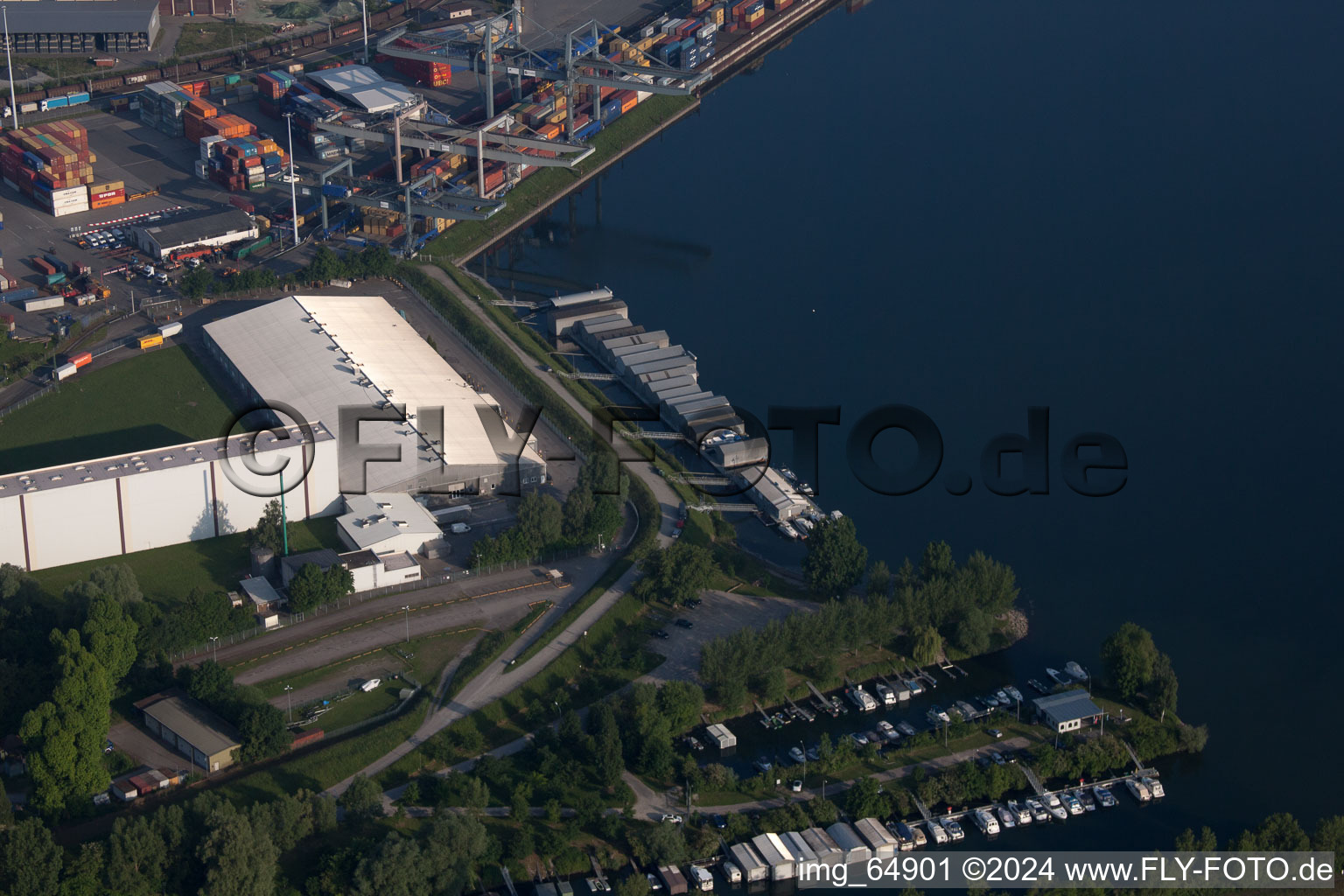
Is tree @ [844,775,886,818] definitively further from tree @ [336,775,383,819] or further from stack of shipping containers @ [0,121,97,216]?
stack of shipping containers @ [0,121,97,216]

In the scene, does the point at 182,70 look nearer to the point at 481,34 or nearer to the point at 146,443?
the point at 481,34

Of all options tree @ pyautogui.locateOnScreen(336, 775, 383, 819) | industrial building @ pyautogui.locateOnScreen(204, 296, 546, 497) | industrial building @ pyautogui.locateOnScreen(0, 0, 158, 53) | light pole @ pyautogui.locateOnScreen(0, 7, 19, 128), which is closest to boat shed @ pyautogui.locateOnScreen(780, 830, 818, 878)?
tree @ pyautogui.locateOnScreen(336, 775, 383, 819)

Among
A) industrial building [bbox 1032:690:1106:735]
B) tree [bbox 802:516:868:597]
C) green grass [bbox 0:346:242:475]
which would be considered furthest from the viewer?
green grass [bbox 0:346:242:475]

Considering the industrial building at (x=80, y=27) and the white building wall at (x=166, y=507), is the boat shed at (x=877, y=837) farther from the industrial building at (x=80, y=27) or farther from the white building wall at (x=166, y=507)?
the industrial building at (x=80, y=27)

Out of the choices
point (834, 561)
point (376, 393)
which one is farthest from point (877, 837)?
point (376, 393)

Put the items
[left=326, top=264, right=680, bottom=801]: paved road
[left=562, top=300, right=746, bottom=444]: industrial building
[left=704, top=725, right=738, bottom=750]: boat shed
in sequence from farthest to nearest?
1. [left=562, top=300, right=746, bottom=444]: industrial building
2. [left=704, top=725, right=738, bottom=750]: boat shed
3. [left=326, top=264, right=680, bottom=801]: paved road

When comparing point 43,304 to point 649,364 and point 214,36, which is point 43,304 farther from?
point 214,36

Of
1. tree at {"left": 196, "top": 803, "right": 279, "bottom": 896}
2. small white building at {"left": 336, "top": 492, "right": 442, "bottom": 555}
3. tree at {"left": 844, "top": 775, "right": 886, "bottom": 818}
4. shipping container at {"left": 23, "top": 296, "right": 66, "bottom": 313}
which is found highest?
shipping container at {"left": 23, "top": 296, "right": 66, "bottom": 313}
